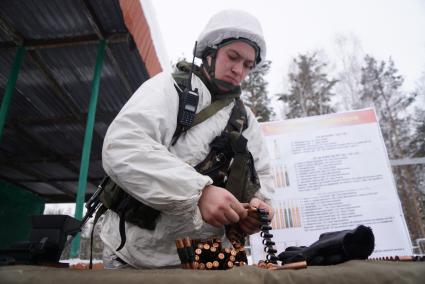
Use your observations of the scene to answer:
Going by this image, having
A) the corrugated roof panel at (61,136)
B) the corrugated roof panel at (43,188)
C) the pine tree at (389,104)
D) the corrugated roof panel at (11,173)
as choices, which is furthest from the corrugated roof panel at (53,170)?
the pine tree at (389,104)

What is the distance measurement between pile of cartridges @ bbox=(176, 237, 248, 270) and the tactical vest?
14.1 inches

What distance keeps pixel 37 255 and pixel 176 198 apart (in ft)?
2.07

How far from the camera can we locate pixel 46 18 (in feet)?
16.2

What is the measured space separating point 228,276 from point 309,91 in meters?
19.6

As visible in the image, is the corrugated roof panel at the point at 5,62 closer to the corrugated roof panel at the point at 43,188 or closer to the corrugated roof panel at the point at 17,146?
the corrugated roof panel at the point at 17,146

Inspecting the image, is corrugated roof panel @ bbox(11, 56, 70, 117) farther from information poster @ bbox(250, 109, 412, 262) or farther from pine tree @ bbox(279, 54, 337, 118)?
pine tree @ bbox(279, 54, 337, 118)

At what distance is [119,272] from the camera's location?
0.81 metres

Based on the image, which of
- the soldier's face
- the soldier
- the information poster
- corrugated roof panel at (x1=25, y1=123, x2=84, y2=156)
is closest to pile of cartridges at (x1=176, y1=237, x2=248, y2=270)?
the soldier

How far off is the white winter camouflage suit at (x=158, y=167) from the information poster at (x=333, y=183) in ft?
7.51

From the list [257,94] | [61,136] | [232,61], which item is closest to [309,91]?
[257,94]

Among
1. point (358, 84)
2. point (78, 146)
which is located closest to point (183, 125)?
point (78, 146)

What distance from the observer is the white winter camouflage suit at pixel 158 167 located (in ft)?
3.74

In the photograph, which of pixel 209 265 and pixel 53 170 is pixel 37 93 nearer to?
pixel 53 170

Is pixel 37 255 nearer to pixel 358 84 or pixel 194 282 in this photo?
pixel 194 282
